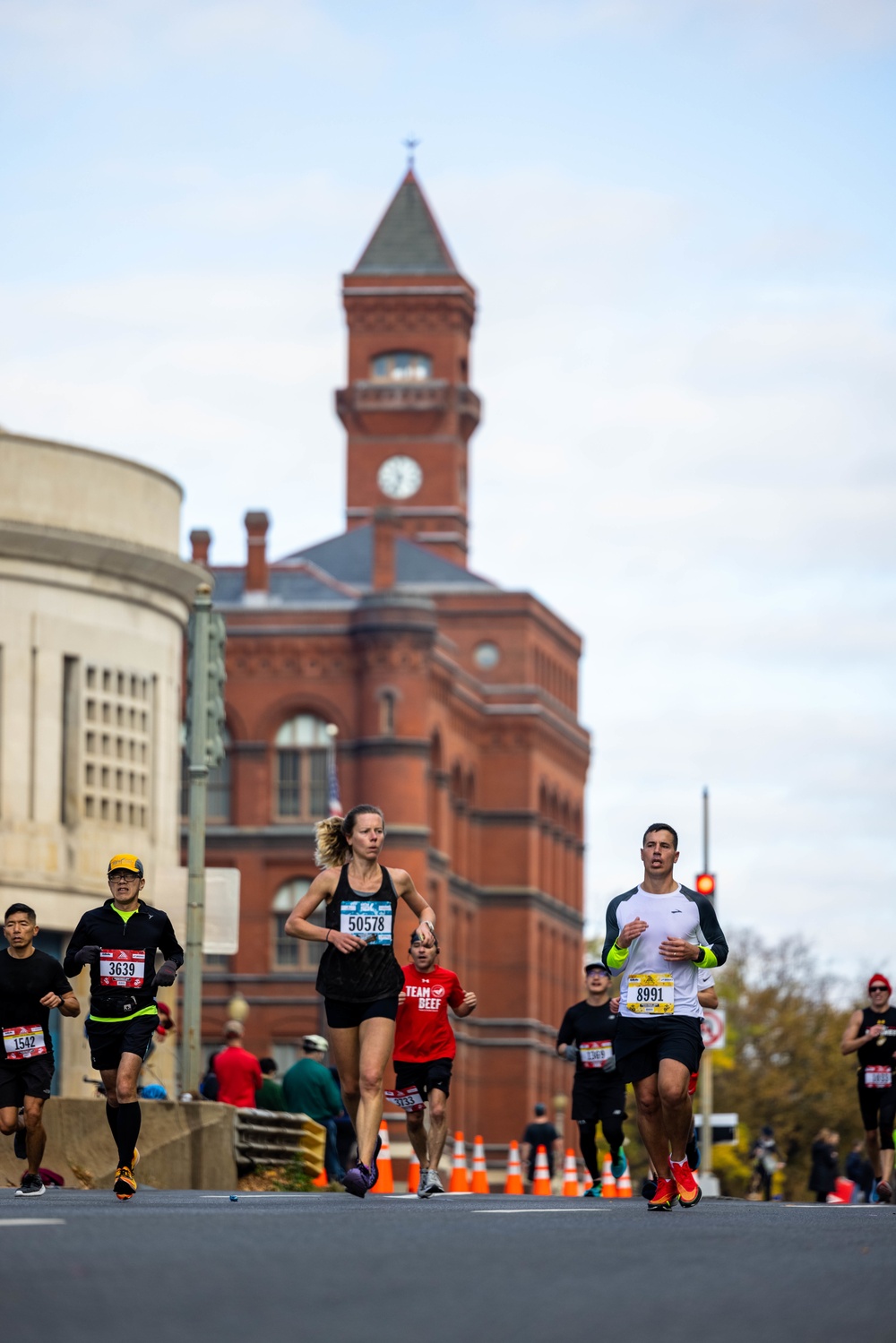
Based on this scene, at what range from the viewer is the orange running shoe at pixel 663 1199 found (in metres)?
14.3

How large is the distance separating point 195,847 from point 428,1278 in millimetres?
17924

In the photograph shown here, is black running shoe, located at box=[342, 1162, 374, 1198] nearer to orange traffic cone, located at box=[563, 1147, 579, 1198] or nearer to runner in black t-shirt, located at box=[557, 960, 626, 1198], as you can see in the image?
runner in black t-shirt, located at box=[557, 960, 626, 1198]

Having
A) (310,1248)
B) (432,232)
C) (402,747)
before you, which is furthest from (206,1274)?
(432,232)

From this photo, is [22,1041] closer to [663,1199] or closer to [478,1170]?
[663,1199]

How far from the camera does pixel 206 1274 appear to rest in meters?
8.73

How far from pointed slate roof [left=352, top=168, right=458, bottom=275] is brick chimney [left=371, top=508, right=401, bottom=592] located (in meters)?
22.4

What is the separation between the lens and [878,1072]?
20.9 meters

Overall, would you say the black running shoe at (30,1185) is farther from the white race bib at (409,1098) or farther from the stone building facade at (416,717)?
the stone building facade at (416,717)

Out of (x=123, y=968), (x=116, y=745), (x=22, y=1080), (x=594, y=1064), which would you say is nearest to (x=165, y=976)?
(x=123, y=968)

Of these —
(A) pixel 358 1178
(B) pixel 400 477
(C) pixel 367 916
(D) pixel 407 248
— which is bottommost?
(A) pixel 358 1178

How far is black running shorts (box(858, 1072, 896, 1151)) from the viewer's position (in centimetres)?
2088

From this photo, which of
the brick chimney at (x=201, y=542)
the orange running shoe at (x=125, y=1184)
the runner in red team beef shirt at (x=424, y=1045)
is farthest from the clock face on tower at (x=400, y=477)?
the orange running shoe at (x=125, y=1184)

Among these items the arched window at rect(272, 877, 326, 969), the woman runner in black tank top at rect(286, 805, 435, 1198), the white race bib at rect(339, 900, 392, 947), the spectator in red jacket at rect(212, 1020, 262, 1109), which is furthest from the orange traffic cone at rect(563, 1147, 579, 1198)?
the arched window at rect(272, 877, 326, 969)

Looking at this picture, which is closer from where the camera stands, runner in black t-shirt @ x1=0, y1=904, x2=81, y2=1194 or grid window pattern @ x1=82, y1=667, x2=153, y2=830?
runner in black t-shirt @ x1=0, y1=904, x2=81, y2=1194
